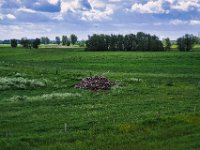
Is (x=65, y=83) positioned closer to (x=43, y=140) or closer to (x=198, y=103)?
(x=198, y=103)

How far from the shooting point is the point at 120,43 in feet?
639

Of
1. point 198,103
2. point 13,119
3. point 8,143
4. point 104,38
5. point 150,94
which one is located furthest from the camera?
point 104,38

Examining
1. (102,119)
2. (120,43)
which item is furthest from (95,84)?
(120,43)

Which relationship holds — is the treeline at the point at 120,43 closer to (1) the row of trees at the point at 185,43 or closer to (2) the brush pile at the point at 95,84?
(1) the row of trees at the point at 185,43

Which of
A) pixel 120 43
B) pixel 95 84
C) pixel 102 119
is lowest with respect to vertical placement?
pixel 102 119

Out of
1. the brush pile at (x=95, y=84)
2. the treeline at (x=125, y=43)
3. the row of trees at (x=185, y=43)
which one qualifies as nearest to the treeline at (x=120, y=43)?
the treeline at (x=125, y=43)

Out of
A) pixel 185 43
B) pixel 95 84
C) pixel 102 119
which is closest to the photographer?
pixel 102 119

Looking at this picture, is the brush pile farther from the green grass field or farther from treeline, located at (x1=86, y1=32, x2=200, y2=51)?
treeline, located at (x1=86, y1=32, x2=200, y2=51)

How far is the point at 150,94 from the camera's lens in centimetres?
4634

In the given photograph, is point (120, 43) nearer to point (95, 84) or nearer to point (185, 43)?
point (185, 43)

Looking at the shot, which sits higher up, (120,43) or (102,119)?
(120,43)

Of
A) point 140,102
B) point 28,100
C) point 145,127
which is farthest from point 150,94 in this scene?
point 145,127

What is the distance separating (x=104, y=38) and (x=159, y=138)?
172 m

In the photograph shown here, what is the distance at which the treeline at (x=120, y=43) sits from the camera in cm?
19450
